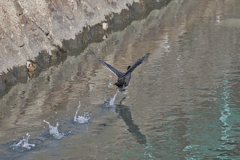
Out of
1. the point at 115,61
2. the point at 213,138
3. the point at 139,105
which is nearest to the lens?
the point at 213,138

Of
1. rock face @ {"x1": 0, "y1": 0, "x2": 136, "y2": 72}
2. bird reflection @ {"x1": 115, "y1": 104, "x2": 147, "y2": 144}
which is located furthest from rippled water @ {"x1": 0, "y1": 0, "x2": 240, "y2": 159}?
rock face @ {"x1": 0, "y1": 0, "x2": 136, "y2": 72}

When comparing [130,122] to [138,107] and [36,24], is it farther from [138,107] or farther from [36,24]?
[36,24]

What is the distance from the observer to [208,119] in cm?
1132

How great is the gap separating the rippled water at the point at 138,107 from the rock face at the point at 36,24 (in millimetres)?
1712

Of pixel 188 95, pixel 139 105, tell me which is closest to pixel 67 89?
pixel 139 105

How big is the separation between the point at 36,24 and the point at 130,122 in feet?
39.8

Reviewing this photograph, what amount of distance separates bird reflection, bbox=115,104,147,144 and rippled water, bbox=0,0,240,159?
0.10 ft

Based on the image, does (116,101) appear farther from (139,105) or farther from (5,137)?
(5,137)

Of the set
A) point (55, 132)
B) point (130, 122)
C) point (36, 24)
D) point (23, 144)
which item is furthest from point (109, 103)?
point (36, 24)

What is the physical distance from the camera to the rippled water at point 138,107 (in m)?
9.85

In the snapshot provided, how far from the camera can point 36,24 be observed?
21219mm

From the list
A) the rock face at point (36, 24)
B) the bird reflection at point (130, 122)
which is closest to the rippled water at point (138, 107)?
the bird reflection at point (130, 122)

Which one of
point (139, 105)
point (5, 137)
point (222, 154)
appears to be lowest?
point (222, 154)

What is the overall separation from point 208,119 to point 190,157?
2512mm
